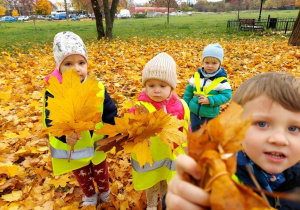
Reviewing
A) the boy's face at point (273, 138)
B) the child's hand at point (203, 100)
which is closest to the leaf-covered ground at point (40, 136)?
the child's hand at point (203, 100)

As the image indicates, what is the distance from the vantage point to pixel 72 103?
112 centimetres

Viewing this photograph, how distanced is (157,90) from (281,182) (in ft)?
3.63

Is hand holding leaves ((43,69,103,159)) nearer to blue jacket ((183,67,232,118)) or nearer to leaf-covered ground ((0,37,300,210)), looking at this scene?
leaf-covered ground ((0,37,300,210))

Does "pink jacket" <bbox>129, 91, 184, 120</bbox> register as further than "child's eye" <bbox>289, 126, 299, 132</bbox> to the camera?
Yes

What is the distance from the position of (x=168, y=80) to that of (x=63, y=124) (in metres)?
0.99

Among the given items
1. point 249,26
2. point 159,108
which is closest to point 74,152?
point 159,108

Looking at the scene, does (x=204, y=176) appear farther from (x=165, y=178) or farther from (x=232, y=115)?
(x=165, y=178)

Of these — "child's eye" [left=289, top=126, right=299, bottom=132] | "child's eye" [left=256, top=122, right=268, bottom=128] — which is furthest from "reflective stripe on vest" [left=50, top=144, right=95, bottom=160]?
"child's eye" [left=289, top=126, right=299, bottom=132]

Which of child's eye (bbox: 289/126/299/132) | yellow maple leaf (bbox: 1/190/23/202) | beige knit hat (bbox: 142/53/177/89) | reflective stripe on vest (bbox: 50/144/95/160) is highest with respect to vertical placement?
beige knit hat (bbox: 142/53/177/89)

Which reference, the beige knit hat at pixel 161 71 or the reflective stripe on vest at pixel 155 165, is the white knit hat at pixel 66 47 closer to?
the beige knit hat at pixel 161 71

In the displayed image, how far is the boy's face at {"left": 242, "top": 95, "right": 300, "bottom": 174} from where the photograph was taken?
3.03 ft

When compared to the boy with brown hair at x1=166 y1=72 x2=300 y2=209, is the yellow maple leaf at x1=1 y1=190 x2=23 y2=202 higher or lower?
lower

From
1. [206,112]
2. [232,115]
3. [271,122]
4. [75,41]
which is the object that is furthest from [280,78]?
[206,112]

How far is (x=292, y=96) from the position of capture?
40.5 inches
